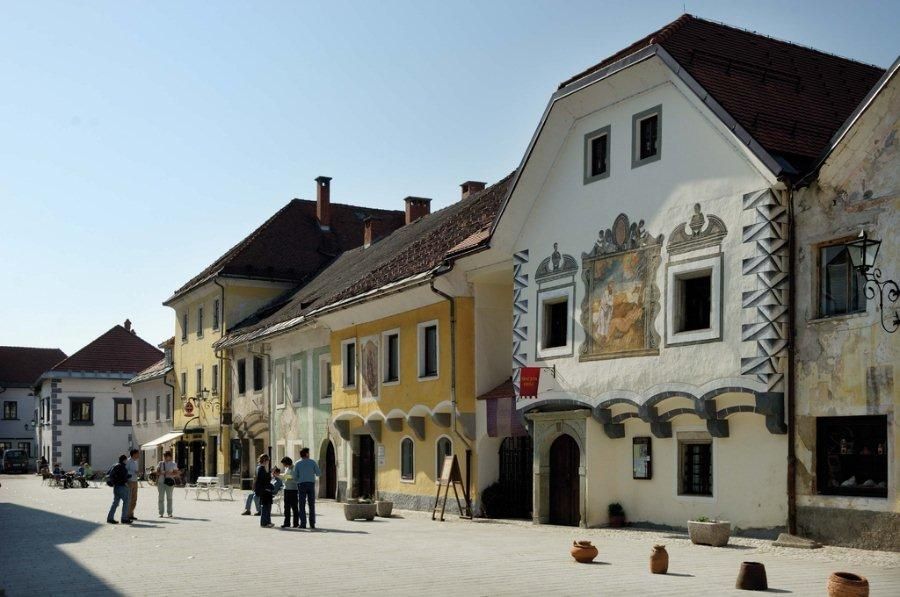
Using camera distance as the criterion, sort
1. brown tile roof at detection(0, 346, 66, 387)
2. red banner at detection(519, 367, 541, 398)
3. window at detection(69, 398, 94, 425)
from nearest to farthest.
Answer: red banner at detection(519, 367, 541, 398)
window at detection(69, 398, 94, 425)
brown tile roof at detection(0, 346, 66, 387)

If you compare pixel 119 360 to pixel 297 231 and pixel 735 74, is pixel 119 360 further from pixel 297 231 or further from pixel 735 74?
pixel 735 74

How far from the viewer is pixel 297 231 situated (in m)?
51.0

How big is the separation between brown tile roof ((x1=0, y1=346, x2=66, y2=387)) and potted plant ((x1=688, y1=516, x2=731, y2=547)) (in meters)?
91.8

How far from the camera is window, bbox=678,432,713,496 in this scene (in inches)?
800

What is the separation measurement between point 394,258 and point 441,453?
713 centimetres

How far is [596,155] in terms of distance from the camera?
76.8 feet

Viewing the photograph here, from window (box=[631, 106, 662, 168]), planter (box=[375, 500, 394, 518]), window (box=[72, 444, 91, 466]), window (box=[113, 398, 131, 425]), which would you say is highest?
window (box=[631, 106, 662, 168])

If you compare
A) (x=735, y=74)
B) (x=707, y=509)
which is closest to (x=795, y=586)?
(x=707, y=509)

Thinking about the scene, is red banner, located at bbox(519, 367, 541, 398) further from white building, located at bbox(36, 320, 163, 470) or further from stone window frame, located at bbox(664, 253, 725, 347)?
white building, located at bbox(36, 320, 163, 470)

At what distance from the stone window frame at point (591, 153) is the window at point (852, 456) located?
7.34 metres

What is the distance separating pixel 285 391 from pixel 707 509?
77.4 ft

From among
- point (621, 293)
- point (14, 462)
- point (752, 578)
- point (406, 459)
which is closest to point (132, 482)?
point (406, 459)

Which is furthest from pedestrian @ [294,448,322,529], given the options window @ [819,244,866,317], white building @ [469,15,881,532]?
window @ [819,244,866,317]

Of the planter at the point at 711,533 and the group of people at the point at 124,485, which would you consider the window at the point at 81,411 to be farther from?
the planter at the point at 711,533
